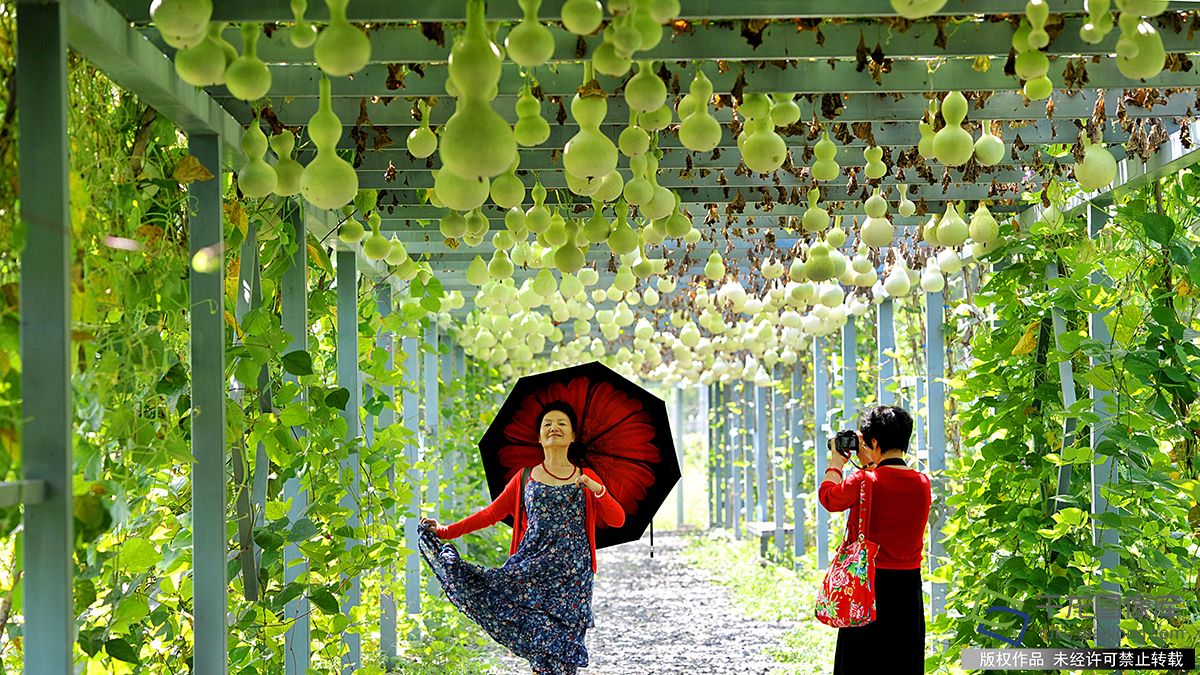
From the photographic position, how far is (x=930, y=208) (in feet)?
17.0

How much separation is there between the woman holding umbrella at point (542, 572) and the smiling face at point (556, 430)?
81mm

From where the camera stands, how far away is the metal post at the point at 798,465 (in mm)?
10852

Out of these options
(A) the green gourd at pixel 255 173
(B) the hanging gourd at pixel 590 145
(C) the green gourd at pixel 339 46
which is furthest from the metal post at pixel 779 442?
(C) the green gourd at pixel 339 46

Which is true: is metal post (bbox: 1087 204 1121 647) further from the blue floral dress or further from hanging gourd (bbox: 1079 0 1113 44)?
hanging gourd (bbox: 1079 0 1113 44)

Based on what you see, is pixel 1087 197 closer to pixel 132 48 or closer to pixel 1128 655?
pixel 1128 655

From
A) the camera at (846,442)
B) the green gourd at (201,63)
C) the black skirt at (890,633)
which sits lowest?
the black skirt at (890,633)

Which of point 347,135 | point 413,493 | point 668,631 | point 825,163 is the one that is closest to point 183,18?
point 825,163

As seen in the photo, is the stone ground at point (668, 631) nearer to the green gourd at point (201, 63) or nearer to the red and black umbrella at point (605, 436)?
the red and black umbrella at point (605, 436)

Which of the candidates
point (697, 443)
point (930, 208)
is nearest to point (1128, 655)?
point (930, 208)

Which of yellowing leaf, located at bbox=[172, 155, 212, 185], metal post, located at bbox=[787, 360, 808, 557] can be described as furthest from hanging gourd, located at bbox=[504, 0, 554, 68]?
metal post, located at bbox=[787, 360, 808, 557]

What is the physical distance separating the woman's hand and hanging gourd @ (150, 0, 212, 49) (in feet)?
10.3

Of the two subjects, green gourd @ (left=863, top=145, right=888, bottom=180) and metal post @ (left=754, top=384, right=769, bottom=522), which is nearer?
green gourd @ (left=863, top=145, right=888, bottom=180)

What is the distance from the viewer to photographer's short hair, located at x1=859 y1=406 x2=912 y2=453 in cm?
457

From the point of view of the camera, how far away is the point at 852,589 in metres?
4.34
